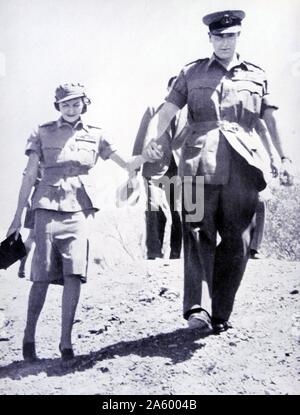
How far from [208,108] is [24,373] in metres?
2.24

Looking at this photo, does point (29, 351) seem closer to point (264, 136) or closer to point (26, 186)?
point (26, 186)

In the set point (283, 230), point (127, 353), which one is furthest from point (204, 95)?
point (283, 230)

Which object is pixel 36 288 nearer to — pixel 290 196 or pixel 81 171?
pixel 81 171

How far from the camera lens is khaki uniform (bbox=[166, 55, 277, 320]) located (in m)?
4.39

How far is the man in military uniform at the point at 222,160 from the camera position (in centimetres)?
440

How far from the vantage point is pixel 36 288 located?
14.5ft

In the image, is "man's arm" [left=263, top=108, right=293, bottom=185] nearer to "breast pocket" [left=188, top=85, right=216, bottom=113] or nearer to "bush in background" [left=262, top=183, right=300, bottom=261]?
"breast pocket" [left=188, top=85, right=216, bottom=113]

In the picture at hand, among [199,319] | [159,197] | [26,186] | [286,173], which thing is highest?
[286,173]

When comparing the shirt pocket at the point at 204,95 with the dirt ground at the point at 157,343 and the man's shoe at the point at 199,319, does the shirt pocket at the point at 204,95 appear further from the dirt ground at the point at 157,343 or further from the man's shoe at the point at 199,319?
the dirt ground at the point at 157,343

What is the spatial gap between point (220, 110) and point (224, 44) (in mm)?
474

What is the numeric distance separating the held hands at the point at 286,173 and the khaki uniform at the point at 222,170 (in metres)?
0.12

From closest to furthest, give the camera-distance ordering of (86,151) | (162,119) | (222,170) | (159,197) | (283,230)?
(222,170) < (86,151) < (162,119) < (159,197) < (283,230)

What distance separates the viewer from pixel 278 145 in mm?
4559

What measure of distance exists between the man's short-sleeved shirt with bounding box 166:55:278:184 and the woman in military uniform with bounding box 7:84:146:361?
738 mm
